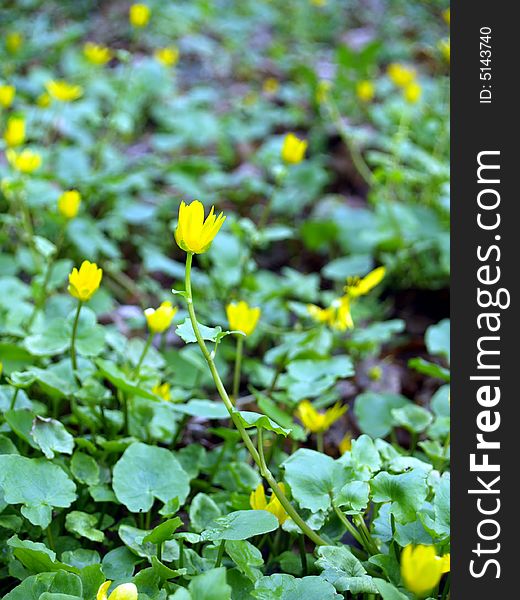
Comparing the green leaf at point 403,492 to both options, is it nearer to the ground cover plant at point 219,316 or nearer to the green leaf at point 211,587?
the ground cover plant at point 219,316

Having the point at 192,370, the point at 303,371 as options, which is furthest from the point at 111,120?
the point at 303,371

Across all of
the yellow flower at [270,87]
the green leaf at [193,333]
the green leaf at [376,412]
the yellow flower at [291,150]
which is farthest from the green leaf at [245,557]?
the yellow flower at [270,87]

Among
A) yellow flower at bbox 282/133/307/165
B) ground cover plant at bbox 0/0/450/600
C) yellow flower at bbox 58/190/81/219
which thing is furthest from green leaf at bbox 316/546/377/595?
yellow flower at bbox 282/133/307/165

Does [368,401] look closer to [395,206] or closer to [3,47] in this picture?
[395,206]

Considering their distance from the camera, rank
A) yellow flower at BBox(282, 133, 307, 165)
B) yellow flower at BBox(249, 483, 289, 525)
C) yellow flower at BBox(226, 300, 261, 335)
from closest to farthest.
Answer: yellow flower at BBox(249, 483, 289, 525) → yellow flower at BBox(226, 300, 261, 335) → yellow flower at BBox(282, 133, 307, 165)

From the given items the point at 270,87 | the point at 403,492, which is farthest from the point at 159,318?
the point at 270,87

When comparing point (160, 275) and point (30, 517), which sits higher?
point (160, 275)

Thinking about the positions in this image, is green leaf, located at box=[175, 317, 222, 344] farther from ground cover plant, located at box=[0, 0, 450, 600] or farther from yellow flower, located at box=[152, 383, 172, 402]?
yellow flower, located at box=[152, 383, 172, 402]
